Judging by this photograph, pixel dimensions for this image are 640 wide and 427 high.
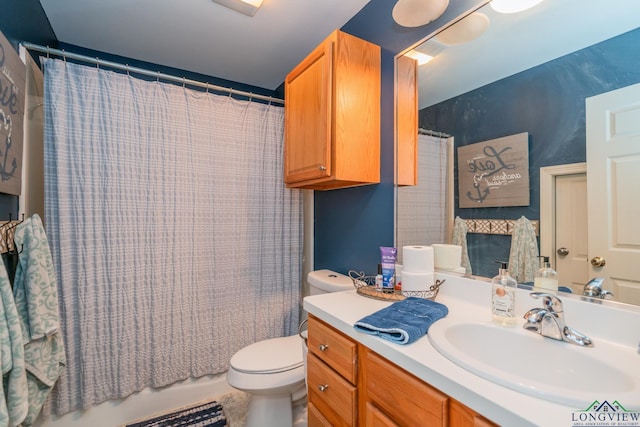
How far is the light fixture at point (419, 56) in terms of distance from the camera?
1368mm

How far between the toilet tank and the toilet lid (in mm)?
334

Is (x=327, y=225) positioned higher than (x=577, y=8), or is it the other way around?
(x=577, y=8)

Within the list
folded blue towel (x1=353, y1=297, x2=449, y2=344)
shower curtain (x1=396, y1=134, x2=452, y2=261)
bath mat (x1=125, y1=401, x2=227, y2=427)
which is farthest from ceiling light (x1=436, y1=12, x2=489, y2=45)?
bath mat (x1=125, y1=401, x2=227, y2=427)

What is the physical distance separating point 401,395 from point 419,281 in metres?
0.52

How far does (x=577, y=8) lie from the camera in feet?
2.97

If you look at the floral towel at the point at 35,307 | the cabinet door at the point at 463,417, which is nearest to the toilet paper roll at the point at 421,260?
the cabinet door at the point at 463,417

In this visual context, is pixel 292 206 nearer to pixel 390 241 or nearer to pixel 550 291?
pixel 390 241

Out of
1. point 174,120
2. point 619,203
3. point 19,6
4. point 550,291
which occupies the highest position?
point 19,6

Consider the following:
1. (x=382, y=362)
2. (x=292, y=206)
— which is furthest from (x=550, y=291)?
(x=292, y=206)

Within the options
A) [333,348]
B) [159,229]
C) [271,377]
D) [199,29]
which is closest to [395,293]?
[333,348]

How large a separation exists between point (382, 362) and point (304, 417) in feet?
3.87

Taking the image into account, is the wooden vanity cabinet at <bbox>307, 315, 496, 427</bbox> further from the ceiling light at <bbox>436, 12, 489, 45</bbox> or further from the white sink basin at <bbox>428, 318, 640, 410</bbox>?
the ceiling light at <bbox>436, 12, 489, 45</bbox>

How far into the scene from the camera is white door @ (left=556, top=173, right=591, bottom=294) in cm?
88

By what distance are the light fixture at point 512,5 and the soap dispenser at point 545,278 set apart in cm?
89
